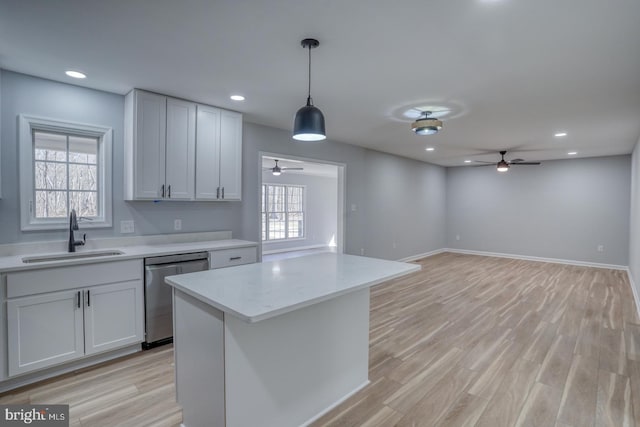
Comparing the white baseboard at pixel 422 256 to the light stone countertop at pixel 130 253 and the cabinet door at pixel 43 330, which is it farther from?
the cabinet door at pixel 43 330

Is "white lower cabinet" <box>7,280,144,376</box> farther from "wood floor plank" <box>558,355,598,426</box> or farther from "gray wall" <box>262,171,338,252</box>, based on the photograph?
"gray wall" <box>262,171,338,252</box>

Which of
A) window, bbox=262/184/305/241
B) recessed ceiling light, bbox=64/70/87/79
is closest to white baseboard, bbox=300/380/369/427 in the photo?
recessed ceiling light, bbox=64/70/87/79

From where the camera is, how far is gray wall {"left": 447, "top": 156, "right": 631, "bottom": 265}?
6746mm

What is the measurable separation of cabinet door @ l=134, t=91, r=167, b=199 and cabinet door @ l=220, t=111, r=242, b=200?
662mm

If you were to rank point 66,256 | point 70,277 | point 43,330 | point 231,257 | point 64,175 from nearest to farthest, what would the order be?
point 43,330
point 70,277
point 66,256
point 64,175
point 231,257

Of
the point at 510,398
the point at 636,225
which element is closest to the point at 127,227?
the point at 510,398

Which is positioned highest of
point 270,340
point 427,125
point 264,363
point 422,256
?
point 427,125

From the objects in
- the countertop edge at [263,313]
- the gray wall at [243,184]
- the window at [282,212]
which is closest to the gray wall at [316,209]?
the window at [282,212]

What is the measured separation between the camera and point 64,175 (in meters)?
3.03

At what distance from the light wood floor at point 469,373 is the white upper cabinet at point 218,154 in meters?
1.75

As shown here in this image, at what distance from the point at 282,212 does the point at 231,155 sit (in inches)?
219

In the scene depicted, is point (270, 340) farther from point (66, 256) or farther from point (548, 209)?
point (548, 209)

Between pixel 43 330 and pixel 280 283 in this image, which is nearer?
pixel 280 283

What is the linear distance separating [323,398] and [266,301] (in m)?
1.04
